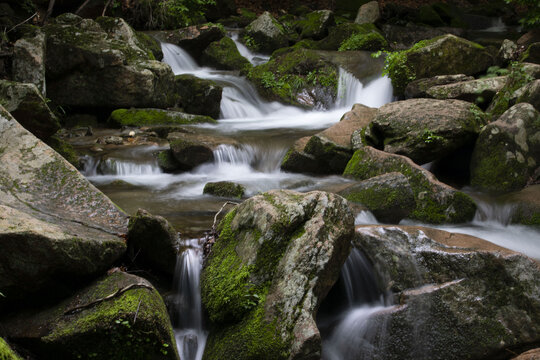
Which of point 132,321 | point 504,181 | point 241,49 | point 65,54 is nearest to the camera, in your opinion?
point 132,321

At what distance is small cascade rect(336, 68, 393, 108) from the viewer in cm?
1101

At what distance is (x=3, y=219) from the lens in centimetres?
297

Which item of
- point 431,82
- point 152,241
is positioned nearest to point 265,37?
point 431,82

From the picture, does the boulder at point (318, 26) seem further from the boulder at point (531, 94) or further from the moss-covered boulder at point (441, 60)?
the boulder at point (531, 94)

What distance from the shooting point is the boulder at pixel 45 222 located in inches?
116

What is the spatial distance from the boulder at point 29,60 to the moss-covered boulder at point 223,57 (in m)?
6.24

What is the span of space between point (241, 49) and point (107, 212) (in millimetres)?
12756

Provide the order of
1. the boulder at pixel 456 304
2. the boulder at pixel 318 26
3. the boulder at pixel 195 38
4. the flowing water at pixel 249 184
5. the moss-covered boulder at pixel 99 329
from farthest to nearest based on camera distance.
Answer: the boulder at pixel 318 26 → the boulder at pixel 195 38 → the flowing water at pixel 249 184 → the boulder at pixel 456 304 → the moss-covered boulder at pixel 99 329

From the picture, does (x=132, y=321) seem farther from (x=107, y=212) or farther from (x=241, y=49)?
(x=241, y=49)

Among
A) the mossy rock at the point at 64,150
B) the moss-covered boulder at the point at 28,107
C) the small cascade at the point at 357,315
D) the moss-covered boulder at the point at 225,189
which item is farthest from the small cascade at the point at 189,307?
the mossy rock at the point at 64,150

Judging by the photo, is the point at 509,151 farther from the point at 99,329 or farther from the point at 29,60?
the point at 29,60

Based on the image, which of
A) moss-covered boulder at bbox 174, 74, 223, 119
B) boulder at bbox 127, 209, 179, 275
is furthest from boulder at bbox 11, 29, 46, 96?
boulder at bbox 127, 209, 179, 275

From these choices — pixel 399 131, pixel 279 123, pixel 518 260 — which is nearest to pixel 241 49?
pixel 279 123

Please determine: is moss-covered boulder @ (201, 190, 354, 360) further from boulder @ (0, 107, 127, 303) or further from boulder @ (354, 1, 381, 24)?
boulder @ (354, 1, 381, 24)
